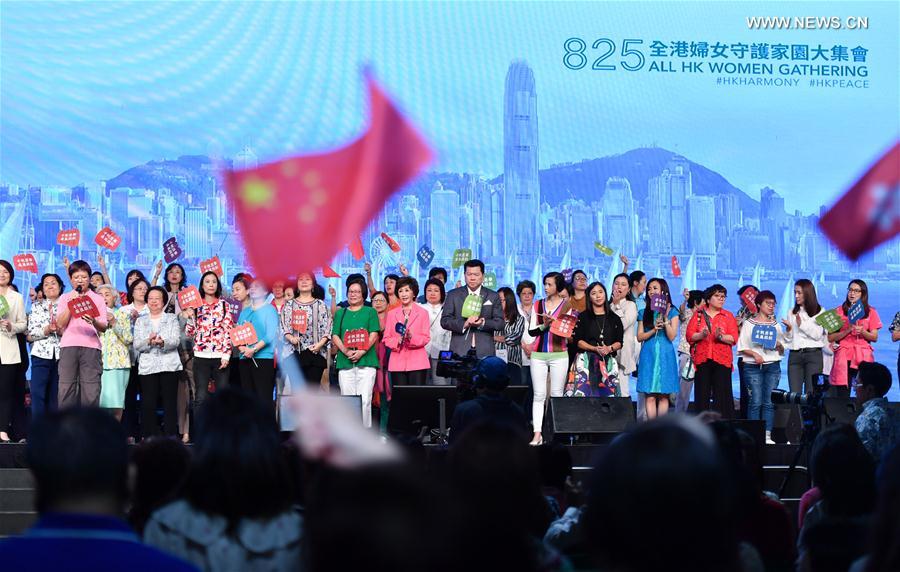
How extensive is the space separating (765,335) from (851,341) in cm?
92

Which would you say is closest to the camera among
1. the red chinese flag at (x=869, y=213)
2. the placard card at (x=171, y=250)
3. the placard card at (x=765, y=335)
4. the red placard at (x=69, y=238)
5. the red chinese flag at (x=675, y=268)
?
the red chinese flag at (x=869, y=213)

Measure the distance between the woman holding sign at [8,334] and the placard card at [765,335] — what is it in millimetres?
5724

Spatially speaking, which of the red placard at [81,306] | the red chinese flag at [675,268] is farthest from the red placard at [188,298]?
the red chinese flag at [675,268]

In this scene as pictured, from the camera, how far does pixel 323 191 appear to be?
221cm

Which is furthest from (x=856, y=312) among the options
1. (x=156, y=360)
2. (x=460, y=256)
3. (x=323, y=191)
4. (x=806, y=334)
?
(x=323, y=191)

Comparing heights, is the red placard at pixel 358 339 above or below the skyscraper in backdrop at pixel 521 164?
below

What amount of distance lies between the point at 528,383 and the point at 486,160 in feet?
9.84

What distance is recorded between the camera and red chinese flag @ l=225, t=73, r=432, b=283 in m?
2.11

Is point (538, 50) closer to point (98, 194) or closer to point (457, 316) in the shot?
point (457, 316)

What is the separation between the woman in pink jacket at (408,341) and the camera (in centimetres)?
909

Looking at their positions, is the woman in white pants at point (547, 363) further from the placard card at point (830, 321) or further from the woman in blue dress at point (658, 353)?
the placard card at point (830, 321)

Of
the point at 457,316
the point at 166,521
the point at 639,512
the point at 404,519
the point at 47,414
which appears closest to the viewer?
the point at 404,519

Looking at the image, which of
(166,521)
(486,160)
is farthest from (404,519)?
(486,160)

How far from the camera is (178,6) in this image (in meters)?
11.3
